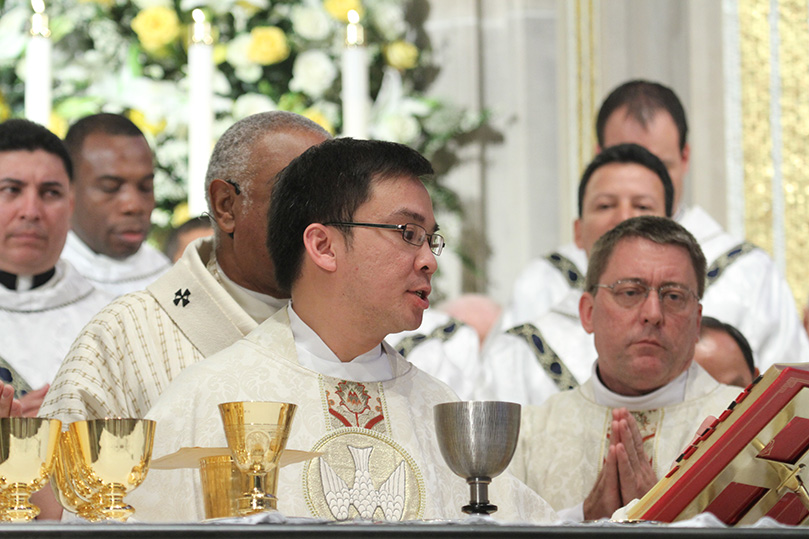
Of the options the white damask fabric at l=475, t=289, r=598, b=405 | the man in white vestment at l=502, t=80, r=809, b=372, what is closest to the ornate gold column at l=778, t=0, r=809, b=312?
the man in white vestment at l=502, t=80, r=809, b=372

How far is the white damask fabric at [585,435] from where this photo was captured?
4.11 metres

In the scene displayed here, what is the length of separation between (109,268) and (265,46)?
1.74m

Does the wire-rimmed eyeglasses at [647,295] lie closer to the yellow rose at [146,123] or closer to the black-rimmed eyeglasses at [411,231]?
the black-rimmed eyeglasses at [411,231]

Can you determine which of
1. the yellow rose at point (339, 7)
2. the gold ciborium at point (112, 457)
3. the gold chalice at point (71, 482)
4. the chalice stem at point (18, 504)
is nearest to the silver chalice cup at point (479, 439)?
the gold ciborium at point (112, 457)

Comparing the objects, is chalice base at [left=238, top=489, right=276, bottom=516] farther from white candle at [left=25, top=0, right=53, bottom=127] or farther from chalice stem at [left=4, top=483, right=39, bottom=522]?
white candle at [left=25, top=0, right=53, bottom=127]

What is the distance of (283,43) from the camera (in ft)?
23.6

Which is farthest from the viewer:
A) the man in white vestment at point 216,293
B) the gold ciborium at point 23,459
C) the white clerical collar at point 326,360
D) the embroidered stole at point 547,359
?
the embroidered stole at point 547,359

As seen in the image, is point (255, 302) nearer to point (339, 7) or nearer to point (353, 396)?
point (353, 396)

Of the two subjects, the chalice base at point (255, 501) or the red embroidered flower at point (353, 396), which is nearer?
the chalice base at point (255, 501)

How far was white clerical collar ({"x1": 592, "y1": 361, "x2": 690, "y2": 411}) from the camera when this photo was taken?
4188 mm

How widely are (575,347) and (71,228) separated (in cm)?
235

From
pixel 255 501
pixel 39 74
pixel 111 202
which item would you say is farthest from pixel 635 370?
pixel 39 74

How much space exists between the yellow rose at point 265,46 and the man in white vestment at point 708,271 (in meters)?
1.98

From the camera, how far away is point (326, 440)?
10.5 ft
